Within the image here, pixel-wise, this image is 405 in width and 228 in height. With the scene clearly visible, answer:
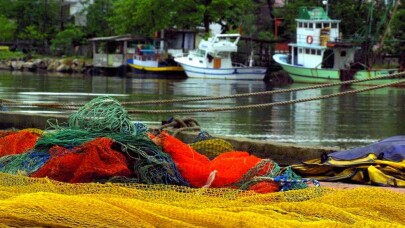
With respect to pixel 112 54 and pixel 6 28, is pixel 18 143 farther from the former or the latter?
pixel 6 28

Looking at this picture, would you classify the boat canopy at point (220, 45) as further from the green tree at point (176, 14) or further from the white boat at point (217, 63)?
the green tree at point (176, 14)

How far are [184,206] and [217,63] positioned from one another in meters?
46.1

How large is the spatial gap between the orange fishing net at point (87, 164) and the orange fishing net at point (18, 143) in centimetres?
108

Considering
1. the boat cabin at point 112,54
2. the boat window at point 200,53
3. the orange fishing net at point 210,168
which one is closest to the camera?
the orange fishing net at point 210,168

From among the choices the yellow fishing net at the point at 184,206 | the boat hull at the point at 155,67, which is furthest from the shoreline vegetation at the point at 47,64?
the yellow fishing net at the point at 184,206

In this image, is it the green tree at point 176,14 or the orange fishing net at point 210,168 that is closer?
the orange fishing net at point 210,168

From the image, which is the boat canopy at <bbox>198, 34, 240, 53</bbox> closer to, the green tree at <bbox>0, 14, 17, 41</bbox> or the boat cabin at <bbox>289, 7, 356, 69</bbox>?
the boat cabin at <bbox>289, 7, 356, 69</bbox>

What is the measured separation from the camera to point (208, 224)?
11.7 ft

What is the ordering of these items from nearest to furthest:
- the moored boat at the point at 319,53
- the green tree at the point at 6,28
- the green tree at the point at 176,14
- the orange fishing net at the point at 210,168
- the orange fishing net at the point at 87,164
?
the orange fishing net at the point at 87,164 < the orange fishing net at the point at 210,168 < the moored boat at the point at 319,53 < the green tree at the point at 176,14 < the green tree at the point at 6,28

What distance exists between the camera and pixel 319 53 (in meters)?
48.5

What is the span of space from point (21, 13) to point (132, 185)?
218ft

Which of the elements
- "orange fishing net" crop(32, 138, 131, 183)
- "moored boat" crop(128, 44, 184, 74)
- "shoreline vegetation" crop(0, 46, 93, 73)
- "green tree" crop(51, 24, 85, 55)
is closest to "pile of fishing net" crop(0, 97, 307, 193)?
"orange fishing net" crop(32, 138, 131, 183)

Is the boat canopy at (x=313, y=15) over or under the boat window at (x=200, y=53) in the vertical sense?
over

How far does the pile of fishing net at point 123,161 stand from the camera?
494cm
